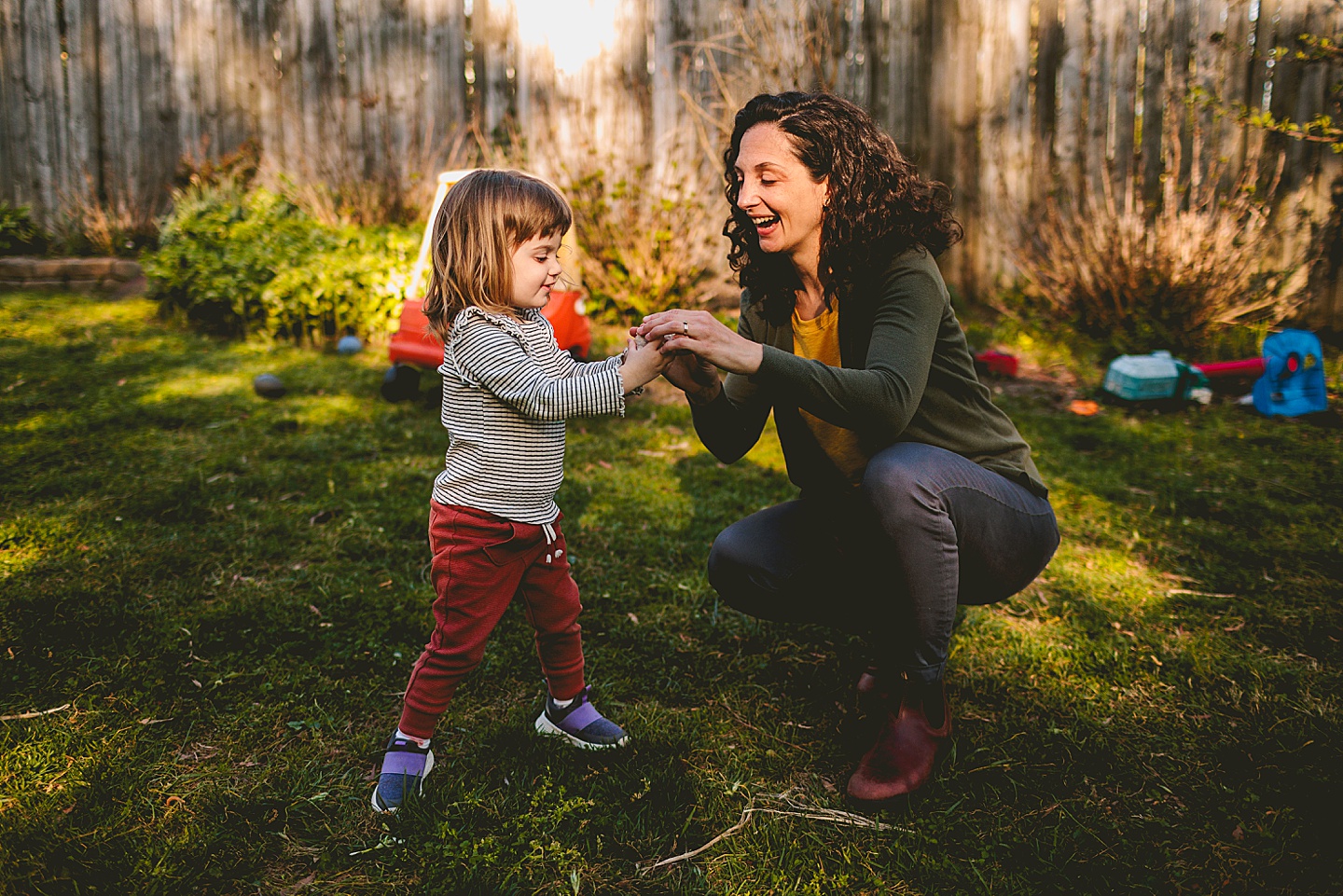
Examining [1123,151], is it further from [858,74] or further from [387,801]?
[387,801]

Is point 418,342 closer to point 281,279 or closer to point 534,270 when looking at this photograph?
point 281,279

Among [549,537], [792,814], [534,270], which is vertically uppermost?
[534,270]

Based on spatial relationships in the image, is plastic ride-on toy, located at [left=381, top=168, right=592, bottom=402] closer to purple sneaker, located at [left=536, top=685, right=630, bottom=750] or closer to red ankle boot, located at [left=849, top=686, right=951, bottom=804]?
purple sneaker, located at [left=536, top=685, right=630, bottom=750]

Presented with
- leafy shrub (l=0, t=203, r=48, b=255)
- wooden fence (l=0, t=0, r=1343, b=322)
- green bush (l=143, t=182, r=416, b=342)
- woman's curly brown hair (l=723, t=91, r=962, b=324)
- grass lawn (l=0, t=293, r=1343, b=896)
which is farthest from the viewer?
leafy shrub (l=0, t=203, r=48, b=255)

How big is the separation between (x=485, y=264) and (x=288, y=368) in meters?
A: 3.67

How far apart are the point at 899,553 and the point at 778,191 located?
2.73ft

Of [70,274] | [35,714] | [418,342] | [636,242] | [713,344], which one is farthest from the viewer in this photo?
[70,274]

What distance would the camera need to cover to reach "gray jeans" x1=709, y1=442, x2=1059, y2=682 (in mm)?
1788

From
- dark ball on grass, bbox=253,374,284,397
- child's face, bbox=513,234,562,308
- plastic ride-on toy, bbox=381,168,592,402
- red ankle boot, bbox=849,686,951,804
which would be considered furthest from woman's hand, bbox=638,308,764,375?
dark ball on grass, bbox=253,374,284,397

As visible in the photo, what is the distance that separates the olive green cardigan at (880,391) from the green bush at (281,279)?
3.92m

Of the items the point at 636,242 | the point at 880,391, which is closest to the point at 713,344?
the point at 880,391

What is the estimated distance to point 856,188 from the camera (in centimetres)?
189

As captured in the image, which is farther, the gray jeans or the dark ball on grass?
the dark ball on grass

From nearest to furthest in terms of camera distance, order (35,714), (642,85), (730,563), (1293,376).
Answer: (35,714) → (730,563) → (1293,376) → (642,85)
